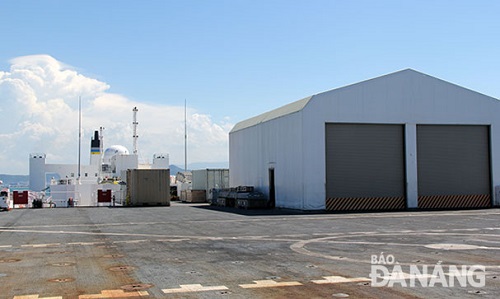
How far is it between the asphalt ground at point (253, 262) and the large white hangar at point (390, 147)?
13.3 meters

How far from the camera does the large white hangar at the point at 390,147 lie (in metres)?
35.4

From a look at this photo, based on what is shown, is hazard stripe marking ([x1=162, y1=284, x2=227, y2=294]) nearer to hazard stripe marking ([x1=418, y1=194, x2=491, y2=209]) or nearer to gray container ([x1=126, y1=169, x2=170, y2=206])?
hazard stripe marking ([x1=418, y1=194, x2=491, y2=209])

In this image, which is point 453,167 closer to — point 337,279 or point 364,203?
point 364,203

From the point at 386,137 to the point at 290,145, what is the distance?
6499 mm

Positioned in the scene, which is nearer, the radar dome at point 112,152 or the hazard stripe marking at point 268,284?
the hazard stripe marking at point 268,284

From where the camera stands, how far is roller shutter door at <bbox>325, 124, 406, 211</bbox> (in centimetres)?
3562

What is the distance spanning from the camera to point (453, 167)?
37.8 meters

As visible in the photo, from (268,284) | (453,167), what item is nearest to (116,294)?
(268,284)

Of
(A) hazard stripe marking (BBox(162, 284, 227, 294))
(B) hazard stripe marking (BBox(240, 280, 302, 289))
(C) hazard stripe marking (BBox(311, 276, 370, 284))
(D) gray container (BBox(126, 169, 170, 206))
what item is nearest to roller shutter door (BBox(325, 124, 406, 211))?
(D) gray container (BBox(126, 169, 170, 206))

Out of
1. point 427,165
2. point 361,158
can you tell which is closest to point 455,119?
point 427,165

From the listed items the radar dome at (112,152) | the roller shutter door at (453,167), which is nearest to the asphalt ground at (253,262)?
the roller shutter door at (453,167)

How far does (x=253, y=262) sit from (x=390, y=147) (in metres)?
25.9

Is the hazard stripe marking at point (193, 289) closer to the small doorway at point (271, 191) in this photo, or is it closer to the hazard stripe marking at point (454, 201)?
the hazard stripe marking at point (454, 201)

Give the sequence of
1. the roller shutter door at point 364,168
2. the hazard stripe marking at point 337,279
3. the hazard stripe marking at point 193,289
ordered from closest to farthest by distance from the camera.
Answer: the hazard stripe marking at point 193,289, the hazard stripe marking at point 337,279, the roller shutter door at point 364,168
